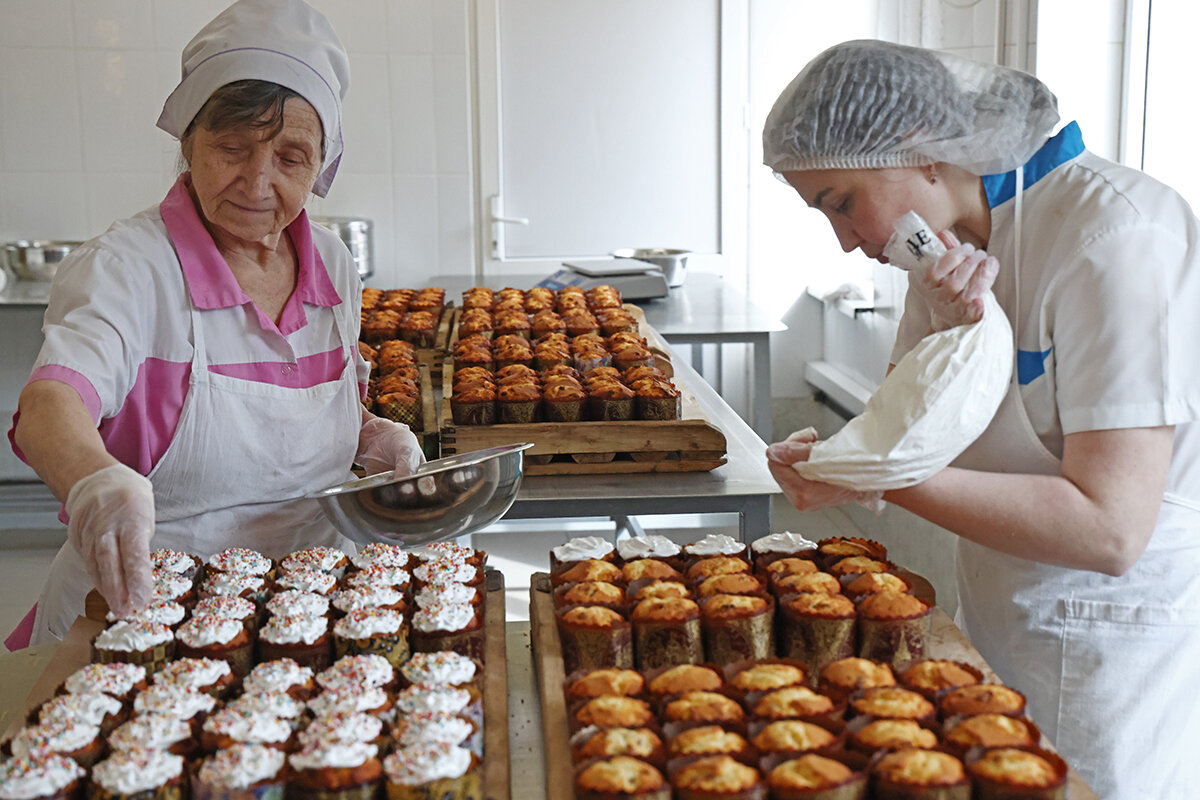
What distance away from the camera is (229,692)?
1401 mm

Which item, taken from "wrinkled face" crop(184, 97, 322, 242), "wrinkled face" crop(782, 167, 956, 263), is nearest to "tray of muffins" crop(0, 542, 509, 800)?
"wrinkled face" crop(184, 97, 322, 242)

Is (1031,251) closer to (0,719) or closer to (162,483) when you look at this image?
(162,483)

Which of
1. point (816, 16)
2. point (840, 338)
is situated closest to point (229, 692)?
point (840, 338)

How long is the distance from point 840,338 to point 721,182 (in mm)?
908

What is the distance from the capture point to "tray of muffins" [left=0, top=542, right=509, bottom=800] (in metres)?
1.16

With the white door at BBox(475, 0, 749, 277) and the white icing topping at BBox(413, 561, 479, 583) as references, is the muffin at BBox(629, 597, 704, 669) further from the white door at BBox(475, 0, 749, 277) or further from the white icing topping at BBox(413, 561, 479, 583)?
the white door at BBox(475, 0, 749, 277)

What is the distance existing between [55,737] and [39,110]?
4.23 meters

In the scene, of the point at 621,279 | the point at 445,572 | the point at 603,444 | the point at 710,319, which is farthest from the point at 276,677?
the point at 621,279

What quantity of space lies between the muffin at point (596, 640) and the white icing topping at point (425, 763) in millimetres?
311

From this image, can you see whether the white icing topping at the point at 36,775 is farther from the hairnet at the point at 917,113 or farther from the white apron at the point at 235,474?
the hairnet at the point at 917,113

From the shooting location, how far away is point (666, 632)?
1.48 metres

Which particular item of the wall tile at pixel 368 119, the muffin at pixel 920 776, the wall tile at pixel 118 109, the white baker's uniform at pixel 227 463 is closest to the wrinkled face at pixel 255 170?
the white baker's uniform at pixel 227 463

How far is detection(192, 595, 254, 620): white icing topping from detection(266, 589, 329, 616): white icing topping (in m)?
0.03

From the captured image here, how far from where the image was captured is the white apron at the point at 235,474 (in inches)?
71.0
